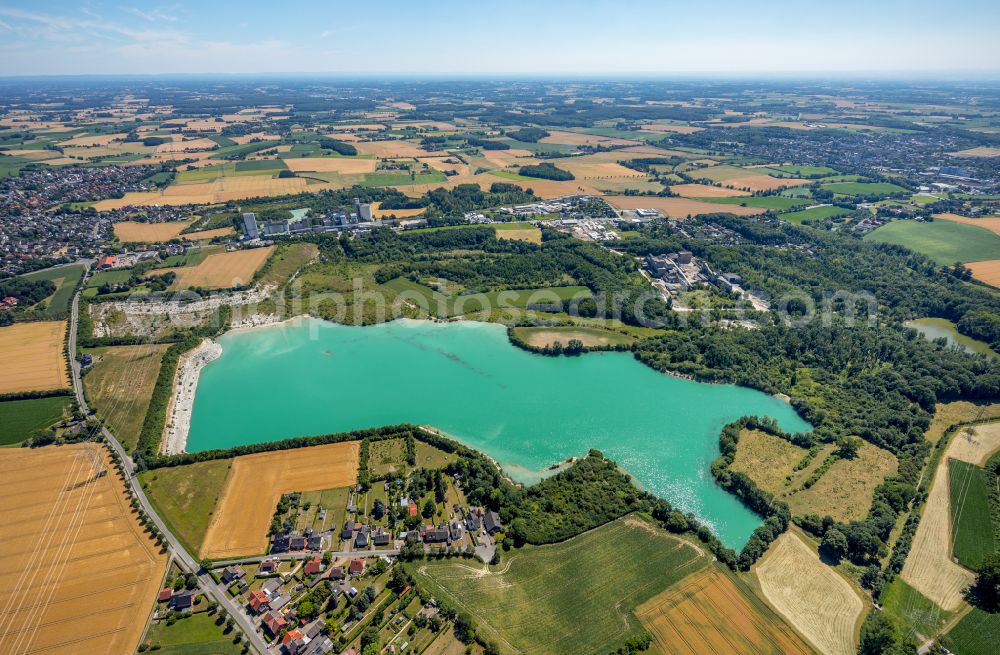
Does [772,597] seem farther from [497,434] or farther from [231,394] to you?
[231,394]

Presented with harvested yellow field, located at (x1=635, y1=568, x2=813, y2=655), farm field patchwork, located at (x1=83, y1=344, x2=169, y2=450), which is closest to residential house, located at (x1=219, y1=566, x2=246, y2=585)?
farm field patchwork, located at (x1=83, y1=344, x2=169, y2=450)

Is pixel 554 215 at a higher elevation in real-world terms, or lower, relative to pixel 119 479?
higher

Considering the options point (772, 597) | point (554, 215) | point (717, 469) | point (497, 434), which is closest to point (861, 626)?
point (772, 597)

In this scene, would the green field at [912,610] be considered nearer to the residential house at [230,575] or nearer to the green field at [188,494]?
the residential house at [230,575]

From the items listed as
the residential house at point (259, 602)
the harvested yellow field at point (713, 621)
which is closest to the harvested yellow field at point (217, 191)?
the residential house at point (259, 602)

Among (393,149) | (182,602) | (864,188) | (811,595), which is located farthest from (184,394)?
(864,188)

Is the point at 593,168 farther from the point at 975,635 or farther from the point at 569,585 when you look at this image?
the point at 975,635

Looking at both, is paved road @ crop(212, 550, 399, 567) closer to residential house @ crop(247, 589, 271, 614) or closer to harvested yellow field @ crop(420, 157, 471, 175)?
residential house @ crop(247, 589, 271, 614)
